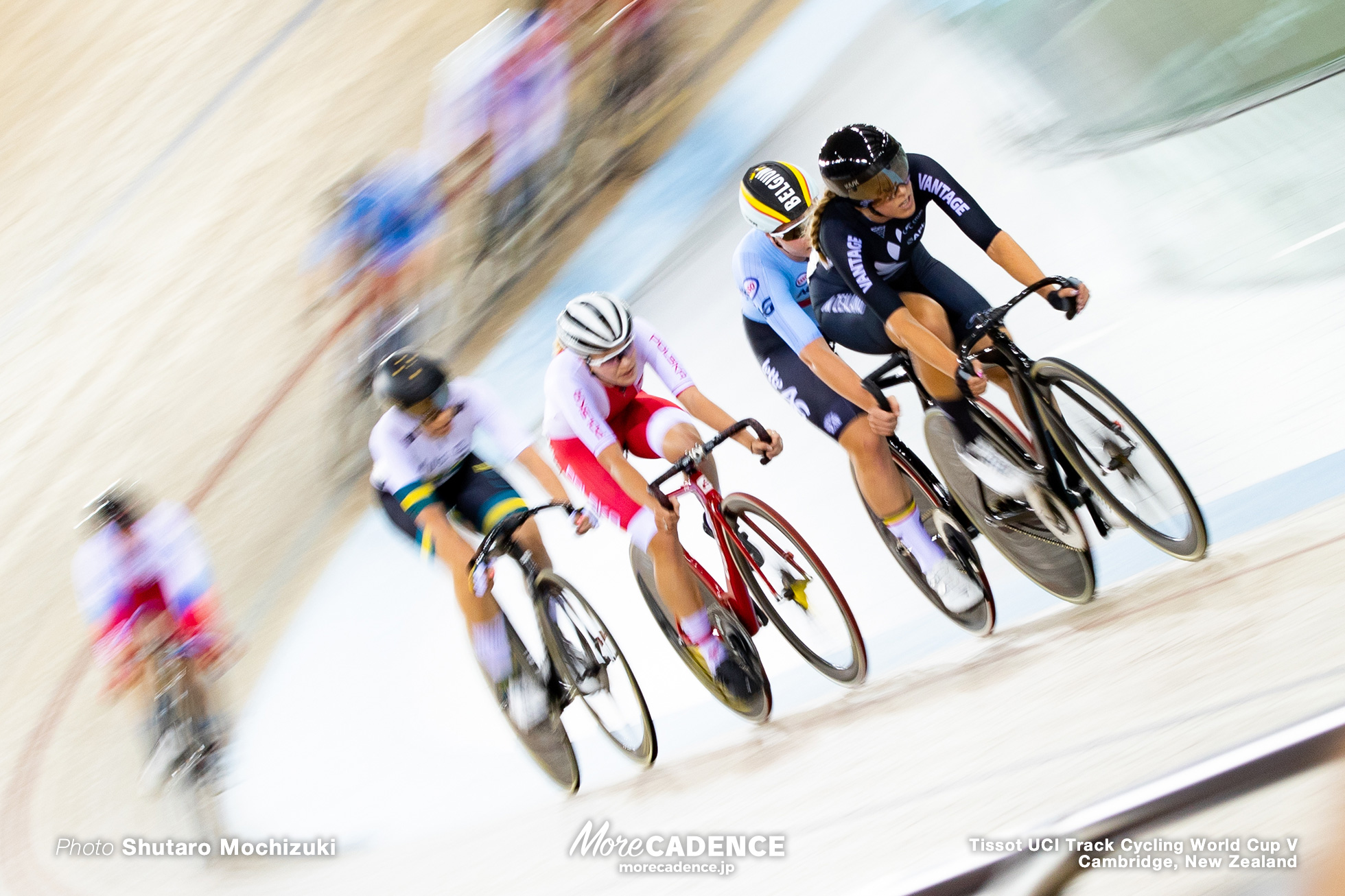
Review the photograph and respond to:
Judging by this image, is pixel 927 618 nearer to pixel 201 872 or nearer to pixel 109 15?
pixel 201 872

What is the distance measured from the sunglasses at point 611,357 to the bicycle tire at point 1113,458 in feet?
3.67

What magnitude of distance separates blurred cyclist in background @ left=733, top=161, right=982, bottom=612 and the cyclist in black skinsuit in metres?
0.12

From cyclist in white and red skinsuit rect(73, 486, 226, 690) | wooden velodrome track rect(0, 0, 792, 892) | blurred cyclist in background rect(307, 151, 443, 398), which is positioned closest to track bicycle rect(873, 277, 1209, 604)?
cyclist in white and red skinsuit rect(73, 486, 226, 690)

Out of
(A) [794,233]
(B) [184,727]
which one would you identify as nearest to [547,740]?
(B) [184,727]

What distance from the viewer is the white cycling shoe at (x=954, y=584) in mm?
3027

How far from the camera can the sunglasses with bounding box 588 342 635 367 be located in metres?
2.83

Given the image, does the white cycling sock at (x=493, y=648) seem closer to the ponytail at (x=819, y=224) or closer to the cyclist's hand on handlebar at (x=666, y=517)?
the cyclist's hand on handlebar at (x=666, y=517)

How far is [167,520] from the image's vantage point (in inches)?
161

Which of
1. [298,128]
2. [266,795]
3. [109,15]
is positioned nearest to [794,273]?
[266,795]

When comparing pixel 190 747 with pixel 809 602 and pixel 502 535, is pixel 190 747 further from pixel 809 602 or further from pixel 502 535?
pixel 809 602

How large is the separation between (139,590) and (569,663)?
1.98 m

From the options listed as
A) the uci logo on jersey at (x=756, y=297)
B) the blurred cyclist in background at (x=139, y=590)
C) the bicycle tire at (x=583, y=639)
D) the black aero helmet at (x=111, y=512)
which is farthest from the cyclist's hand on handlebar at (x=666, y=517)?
the black aero helmet at (x=111, y=512)

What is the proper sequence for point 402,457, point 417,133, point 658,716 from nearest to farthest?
point 402,457 < point 658,716 < point 417,133

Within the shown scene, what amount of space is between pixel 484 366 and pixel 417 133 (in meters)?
2.20
